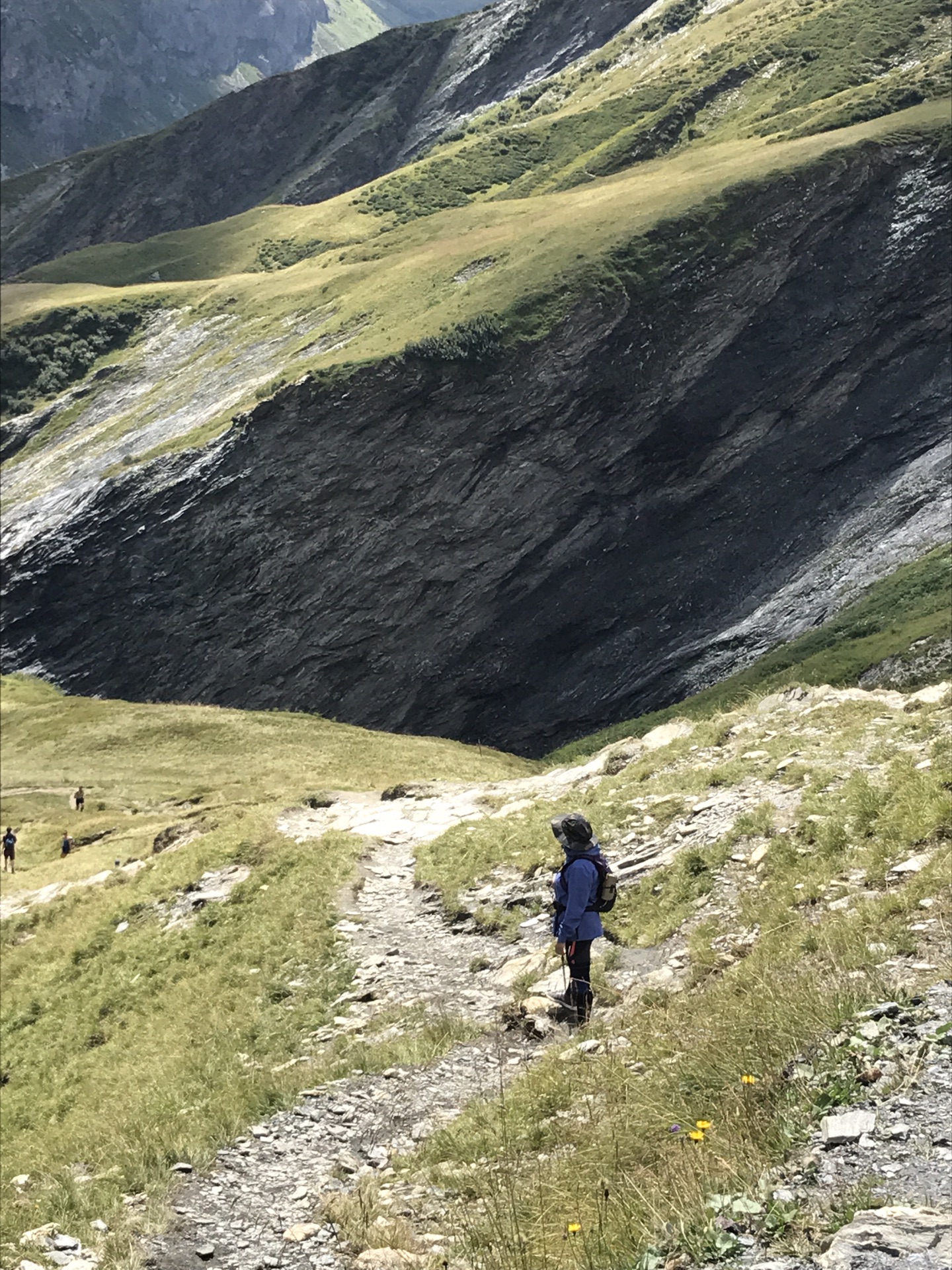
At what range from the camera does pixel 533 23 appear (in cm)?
19300

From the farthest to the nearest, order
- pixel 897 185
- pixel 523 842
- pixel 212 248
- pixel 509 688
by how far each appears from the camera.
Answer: pixel 212 248, pixel 897 185, pixel 509 688, pixel 523 842

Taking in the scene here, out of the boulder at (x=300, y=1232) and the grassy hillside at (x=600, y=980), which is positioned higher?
the boulder at (x=300, y=1232)

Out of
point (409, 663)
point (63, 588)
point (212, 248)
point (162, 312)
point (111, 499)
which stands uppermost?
point (212, 248)

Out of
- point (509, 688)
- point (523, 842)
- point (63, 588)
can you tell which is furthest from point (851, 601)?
point (63, 588)

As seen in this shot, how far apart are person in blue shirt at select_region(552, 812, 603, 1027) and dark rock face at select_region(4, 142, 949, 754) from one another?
56.4m

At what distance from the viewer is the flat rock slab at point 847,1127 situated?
569 cm

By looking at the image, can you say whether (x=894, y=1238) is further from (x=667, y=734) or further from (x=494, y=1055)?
(x=667, y=734)

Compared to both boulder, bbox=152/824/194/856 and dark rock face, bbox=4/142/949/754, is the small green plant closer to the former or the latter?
dark rock face, bbox=4/142/949/754

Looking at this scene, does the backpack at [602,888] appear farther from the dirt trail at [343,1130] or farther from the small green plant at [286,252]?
the small green plant at [286,252]

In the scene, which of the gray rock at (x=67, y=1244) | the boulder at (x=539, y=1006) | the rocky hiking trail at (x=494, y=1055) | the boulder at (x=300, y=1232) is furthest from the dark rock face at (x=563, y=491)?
the boulder at (x=300, y=1232)

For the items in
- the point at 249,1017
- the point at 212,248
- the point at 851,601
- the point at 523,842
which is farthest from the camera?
the point at 212,248

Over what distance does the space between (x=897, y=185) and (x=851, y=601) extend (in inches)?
1533

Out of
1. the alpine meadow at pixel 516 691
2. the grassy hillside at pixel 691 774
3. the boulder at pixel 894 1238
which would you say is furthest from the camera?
the grassy hillside at pixel 691 774

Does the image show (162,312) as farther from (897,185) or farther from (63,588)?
(897,185)
